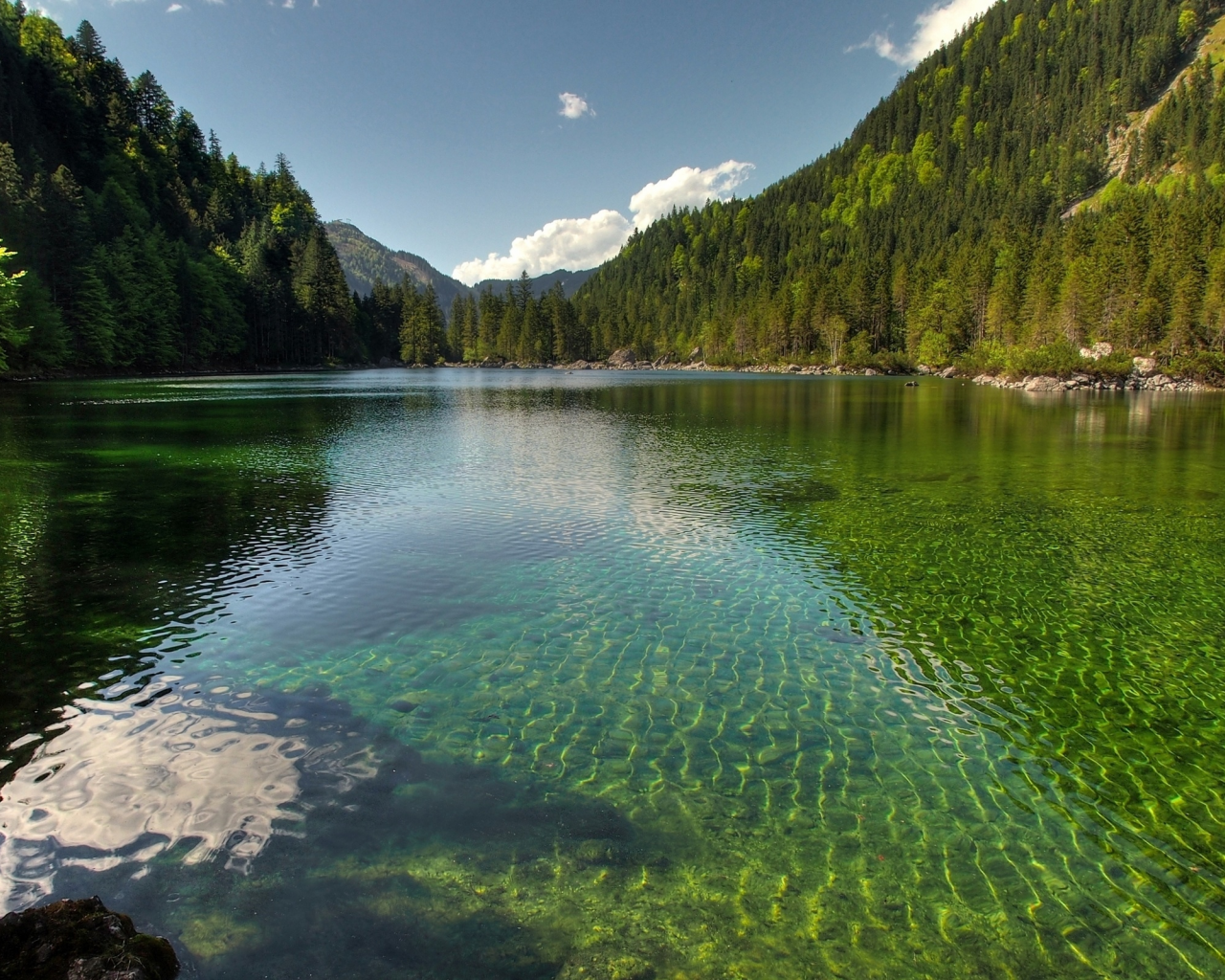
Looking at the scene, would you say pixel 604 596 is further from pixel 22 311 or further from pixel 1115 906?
pixel 22 311

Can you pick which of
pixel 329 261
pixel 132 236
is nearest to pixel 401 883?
pixel 132 236

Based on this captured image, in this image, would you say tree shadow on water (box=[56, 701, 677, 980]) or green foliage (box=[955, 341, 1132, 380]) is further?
green foliage (box=[955, 341, 1132, 380])

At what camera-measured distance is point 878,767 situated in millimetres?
8367

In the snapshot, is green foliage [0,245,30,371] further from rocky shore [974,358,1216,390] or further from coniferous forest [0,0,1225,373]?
rocky shore [974,358,1216,390]

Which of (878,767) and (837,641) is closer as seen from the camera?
(878,767)

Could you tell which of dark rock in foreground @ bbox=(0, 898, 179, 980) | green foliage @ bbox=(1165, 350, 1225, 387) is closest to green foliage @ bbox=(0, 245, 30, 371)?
dark rock in foreground @ bbox=(0, 898, 179, 980)

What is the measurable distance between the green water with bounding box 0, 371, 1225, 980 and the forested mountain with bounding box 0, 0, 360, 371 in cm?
7122

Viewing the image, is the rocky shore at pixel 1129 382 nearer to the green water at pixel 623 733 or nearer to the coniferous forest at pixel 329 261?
the coniferous forest at pixel 329 261

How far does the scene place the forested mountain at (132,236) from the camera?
85.6m

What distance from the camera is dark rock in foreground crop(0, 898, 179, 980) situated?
14.2 feet

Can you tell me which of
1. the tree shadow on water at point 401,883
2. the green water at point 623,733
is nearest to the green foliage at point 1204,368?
the green water at point 623,733

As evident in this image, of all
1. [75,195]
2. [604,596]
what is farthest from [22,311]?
[604,596]

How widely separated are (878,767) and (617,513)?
13731 millimetres

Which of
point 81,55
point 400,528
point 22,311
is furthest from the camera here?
point 81,55
